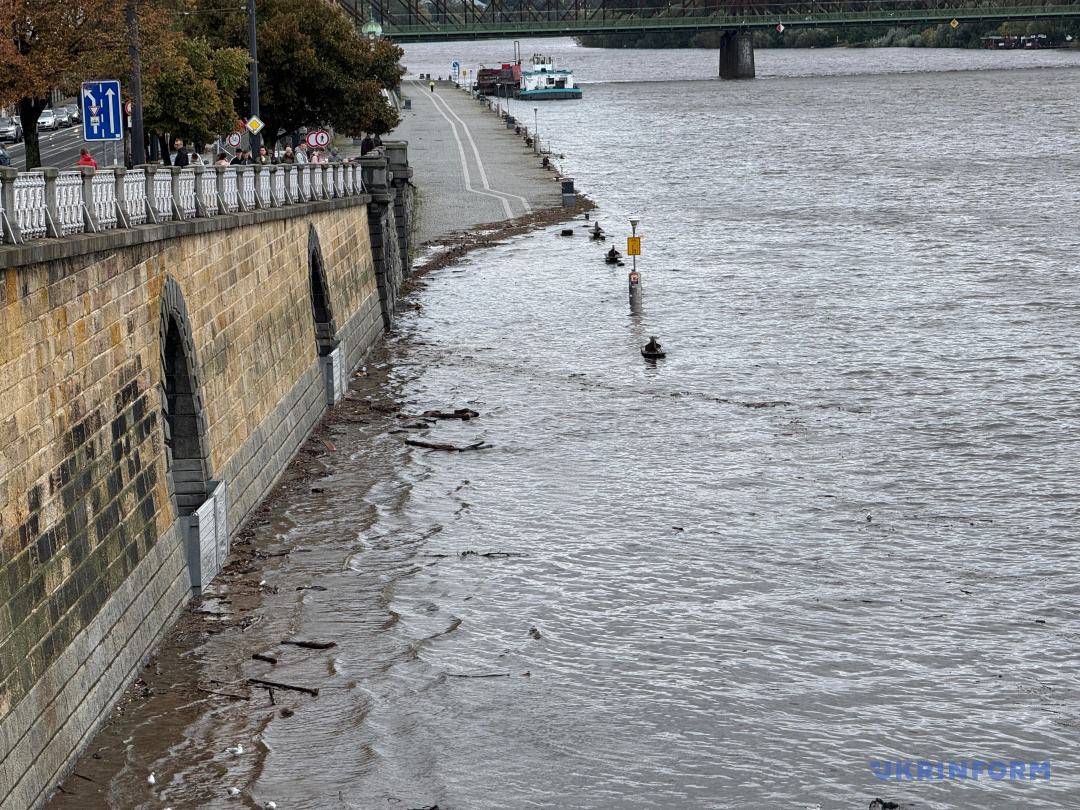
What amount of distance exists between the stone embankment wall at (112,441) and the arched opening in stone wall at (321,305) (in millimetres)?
5566

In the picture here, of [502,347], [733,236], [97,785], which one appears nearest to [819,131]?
[733,236]

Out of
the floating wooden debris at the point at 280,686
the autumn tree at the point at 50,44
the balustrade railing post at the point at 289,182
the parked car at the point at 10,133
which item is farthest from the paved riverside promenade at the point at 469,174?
the floating wooden debris at the point at 280,686

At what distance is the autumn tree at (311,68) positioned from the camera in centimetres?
6269

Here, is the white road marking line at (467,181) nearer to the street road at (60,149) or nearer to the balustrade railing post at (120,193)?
the street road at (60,149)

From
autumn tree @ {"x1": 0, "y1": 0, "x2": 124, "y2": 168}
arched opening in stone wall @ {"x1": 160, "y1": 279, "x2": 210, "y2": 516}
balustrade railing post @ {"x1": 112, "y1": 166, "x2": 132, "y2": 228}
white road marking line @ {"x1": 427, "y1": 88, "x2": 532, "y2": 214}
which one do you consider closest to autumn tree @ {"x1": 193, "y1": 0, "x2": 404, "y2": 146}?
white road marking line @ {"x1": 427, "y1": 88, "x2": 532, "y2": 214}

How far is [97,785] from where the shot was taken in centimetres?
1614

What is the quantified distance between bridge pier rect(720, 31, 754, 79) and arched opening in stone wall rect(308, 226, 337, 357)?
15742 centimetres

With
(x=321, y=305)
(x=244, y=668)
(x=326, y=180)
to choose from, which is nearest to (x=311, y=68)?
(x=326, y=180)

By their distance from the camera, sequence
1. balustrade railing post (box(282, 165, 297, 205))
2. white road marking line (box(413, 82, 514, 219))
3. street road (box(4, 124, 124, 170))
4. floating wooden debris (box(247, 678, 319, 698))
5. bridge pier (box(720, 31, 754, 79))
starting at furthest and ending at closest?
1. bridge pier (box(720, 31, 754, 79))
2. white road marking line (box(413, 82, 514, 219))
3. street road (box(4, 124, 124, 170))
4. balustrade railing post (box(282, 165, 297, 205))
5. floating wooden debris (box(247, 678, 319, 698))

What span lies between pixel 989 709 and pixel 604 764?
17.0 feet

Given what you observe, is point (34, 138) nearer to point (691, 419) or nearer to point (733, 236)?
point (691, 419)

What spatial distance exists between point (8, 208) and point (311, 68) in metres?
51.0

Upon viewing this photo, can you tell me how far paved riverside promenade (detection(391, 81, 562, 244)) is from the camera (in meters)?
73.2

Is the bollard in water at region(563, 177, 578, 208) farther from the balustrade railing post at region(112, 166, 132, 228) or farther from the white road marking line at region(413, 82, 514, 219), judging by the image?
the balustrade railing post at region(112, 166, 132, 228)
